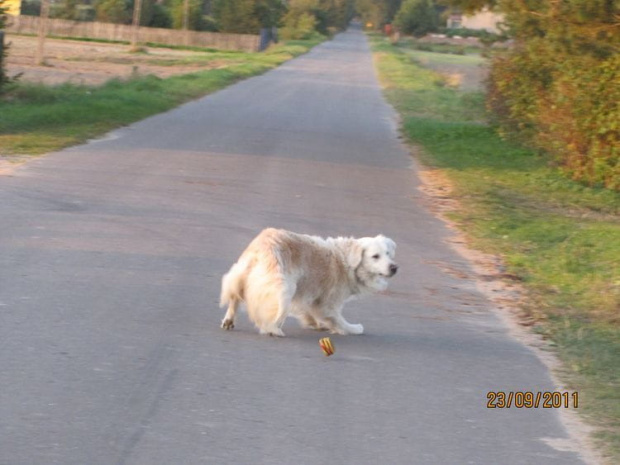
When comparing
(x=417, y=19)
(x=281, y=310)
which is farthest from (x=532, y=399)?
(x=417, y=19)

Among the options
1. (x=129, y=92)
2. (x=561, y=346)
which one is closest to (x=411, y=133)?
(x=129, y=92)

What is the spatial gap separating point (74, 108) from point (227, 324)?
16.3 m

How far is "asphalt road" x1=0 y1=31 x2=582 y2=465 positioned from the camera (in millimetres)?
5758

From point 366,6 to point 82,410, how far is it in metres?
178

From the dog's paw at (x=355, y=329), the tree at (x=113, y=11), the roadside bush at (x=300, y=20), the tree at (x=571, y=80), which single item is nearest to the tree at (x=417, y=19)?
the roadside bush at (x=300, y=20)

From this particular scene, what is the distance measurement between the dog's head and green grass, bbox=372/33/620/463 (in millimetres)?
1542

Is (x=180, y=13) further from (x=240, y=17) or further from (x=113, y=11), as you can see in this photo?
(x=240, y=17)

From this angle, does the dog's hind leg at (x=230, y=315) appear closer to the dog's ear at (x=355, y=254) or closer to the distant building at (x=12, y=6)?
the dog's ear at (x=355, y=254)

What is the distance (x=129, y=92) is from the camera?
29141mm

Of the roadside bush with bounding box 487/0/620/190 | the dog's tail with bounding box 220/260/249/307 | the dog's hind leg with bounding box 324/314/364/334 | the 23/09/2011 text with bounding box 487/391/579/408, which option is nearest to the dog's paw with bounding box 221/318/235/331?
the dog's tail with bounding box 220/260/249/307

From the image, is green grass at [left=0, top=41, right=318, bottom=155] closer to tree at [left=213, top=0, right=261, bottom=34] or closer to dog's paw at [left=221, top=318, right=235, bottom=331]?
dog's paw at [left=221, top=318, right=235, bottom=331]

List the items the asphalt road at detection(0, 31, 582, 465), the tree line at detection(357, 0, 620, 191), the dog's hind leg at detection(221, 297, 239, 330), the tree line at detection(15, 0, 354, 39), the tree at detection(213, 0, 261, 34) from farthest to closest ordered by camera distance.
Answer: the tree line at detection(15, 0, 354, 39)
the tree at detection(213, 0, 261, 34)
the tree line at detection(357, 0, 620, 191)
the dog's hind leg at detection(221, 297, 239, 330)
the asphalt road at detection(0, 31, 582, 465)

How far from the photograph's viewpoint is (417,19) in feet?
409

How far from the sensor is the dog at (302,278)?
7.76m
